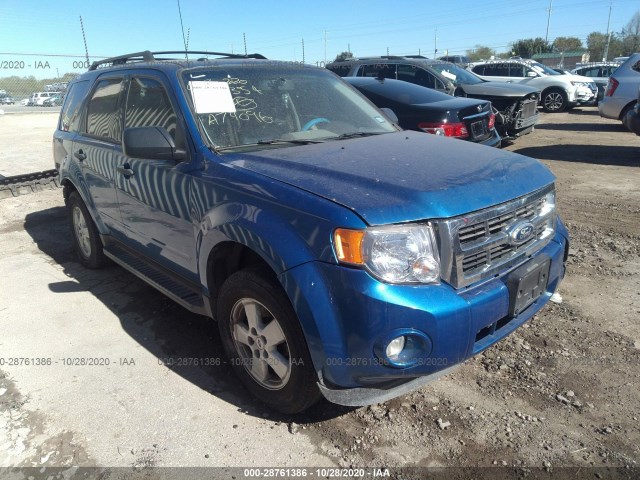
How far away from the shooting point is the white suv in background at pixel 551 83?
54.3ft

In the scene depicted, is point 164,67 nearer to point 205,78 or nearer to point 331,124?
point 205,78

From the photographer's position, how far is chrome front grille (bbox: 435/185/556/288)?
2.25 metres

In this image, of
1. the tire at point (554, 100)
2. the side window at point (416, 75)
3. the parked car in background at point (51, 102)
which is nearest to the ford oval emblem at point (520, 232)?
the side window at point (416, 75)

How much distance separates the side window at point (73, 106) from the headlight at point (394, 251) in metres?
3.64

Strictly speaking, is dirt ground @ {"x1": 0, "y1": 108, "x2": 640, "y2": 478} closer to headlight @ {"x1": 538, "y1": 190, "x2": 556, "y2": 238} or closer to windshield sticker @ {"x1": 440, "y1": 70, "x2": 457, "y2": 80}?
headlight @ {"x1": 538, "y1": 190, "x2": 556, "y2": 238}

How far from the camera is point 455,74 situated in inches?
458

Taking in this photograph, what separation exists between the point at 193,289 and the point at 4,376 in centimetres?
142

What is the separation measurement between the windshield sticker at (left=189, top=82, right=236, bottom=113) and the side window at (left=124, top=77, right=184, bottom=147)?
18 centimetres

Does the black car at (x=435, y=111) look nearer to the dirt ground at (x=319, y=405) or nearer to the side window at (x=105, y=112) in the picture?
the dirt ground at (x=319, y=405)

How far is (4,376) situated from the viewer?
3.31 metres

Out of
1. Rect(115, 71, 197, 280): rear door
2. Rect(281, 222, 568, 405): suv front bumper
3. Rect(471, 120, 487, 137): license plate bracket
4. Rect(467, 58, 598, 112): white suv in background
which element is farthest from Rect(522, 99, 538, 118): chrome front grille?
Rect(281, 222, 568, 405): suv front bumper

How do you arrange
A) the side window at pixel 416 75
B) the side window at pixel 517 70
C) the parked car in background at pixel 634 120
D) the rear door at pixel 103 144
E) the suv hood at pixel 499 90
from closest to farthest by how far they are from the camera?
the rear door at pixel 103 144 → the parked car in background at pixel 634 120 → the suv hood at pixel 499 90 → the side window at pixel 416 75 → the side window at pixel 517 70

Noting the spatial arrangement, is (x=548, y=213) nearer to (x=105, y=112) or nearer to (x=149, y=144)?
(x=149, y=144)

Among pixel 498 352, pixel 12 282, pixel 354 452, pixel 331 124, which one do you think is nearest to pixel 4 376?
pixel 12 282
